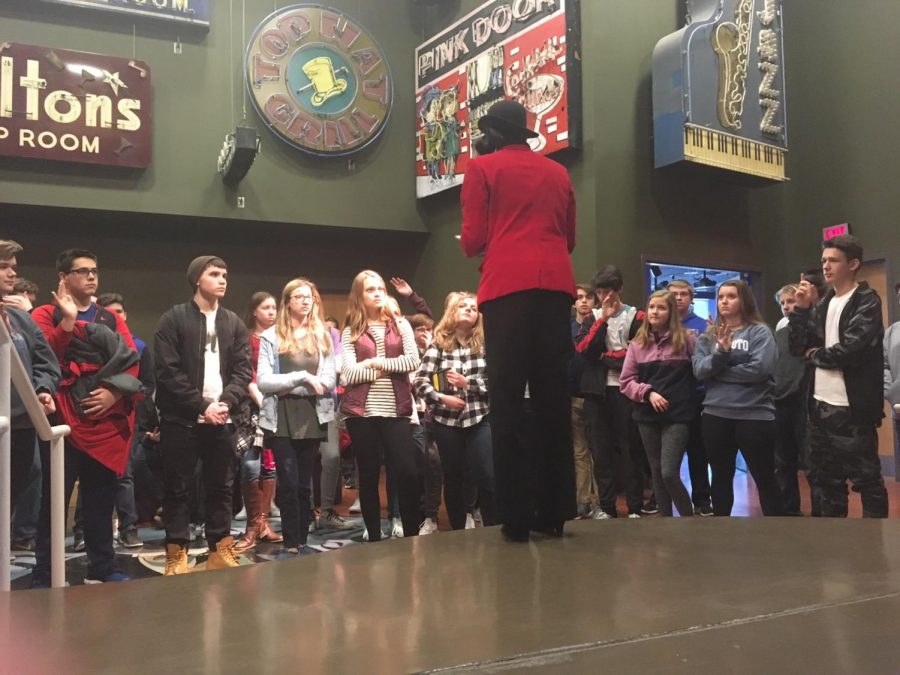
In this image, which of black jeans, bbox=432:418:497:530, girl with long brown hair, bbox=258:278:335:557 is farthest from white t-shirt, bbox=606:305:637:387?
girl with long brown hair, bbox=258:278:335:557

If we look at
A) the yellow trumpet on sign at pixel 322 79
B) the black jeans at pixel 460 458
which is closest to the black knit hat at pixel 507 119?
the black jeans at pixel 460 458

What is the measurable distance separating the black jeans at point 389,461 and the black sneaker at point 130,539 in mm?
1629

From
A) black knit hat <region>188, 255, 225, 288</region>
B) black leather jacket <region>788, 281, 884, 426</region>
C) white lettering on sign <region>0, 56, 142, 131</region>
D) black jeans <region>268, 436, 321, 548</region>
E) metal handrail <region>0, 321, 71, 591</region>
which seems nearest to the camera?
metal handrail <region>0, 321, 71, 591</region>

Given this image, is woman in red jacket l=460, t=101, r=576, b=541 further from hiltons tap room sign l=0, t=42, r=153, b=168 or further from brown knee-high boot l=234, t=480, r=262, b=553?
hiltons tap room sign l=0, t=42, r=153, b=168

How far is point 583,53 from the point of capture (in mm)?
6301

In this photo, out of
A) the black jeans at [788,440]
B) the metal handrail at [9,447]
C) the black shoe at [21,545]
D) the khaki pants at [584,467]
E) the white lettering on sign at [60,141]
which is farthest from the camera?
the white lettering on sign at [60,141]

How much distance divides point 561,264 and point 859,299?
68.2 inches

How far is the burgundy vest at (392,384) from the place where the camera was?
11.2ft

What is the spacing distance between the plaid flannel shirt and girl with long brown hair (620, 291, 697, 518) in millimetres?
904

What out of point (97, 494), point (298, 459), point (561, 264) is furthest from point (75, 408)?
point (561, 264)

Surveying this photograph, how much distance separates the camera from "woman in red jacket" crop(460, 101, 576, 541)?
7.30 ft

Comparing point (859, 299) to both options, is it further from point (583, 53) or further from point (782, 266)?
point (782, 266)

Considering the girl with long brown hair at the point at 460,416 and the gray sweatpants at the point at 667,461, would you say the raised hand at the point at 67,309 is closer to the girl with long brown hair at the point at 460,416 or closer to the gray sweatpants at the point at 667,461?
the girl with long brown hair at the point at 460,416

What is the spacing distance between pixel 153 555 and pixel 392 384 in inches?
68.7
